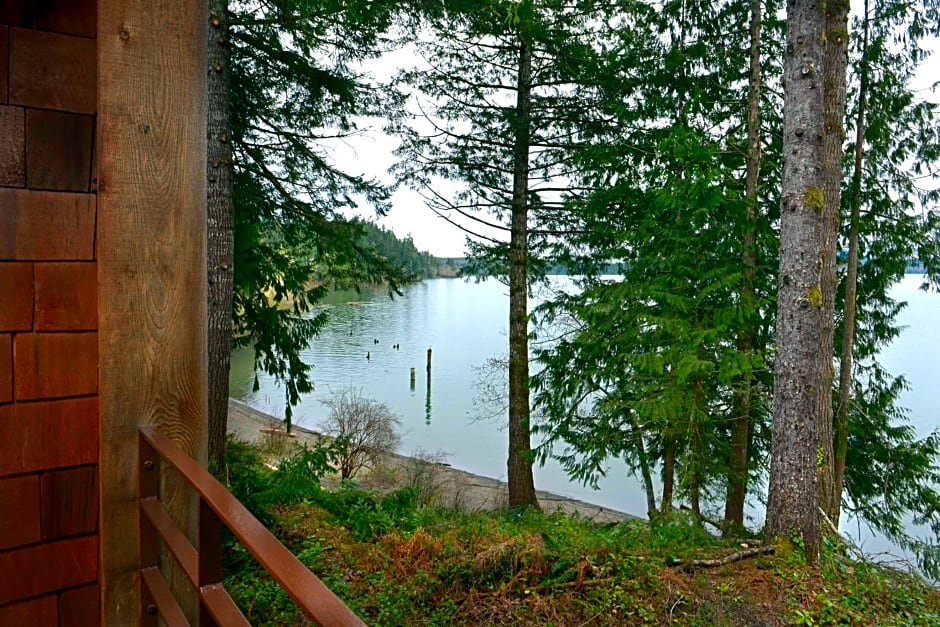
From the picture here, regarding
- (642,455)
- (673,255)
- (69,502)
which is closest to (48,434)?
(69,502)

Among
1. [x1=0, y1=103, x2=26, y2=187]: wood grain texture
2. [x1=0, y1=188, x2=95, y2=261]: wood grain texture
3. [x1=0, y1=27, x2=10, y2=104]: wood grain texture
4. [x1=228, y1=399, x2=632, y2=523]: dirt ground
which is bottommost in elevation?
[x1=228, y1=399, x2=632, y2=523]: dirt ground

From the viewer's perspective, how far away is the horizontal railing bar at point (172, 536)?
3.83 ft

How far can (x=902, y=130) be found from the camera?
22.9 feet

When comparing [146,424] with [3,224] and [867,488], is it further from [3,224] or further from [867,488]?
[867,488]

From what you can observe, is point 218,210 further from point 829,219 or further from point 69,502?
point 829,219

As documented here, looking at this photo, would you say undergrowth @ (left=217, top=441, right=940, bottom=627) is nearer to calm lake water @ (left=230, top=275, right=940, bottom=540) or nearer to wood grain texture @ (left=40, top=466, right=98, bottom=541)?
wood grain texture @ (left=40, top=466, right=98, bottom=541)

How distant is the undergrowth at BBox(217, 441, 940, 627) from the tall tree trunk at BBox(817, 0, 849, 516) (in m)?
0.59

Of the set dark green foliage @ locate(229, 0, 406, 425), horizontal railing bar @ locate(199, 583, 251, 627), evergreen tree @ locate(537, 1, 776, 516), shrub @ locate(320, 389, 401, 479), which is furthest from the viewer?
shrub @ locate(320, 389, 401, 479)

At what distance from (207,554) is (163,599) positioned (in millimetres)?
519

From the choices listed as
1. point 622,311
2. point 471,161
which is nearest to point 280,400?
point 471,161

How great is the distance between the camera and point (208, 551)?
1.05 meters

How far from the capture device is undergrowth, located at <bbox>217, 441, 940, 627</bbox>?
2.82 m

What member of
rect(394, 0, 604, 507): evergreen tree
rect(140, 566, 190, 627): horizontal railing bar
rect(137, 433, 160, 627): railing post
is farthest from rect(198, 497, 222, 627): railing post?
rect(394, 0, 604, 507): evergreen tree

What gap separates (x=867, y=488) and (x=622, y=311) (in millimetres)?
4014
